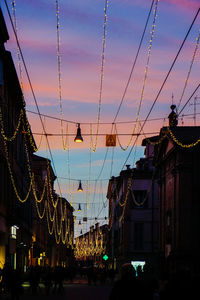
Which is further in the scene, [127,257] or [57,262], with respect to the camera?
[57,262]

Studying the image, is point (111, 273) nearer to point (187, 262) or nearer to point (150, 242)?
point (150, 242)

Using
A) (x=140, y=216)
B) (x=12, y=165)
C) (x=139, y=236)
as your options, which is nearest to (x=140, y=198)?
(x=140, y=216)

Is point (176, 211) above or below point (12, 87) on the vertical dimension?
below

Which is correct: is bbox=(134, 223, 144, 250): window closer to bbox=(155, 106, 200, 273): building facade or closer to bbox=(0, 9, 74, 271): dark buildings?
bbox=(0, 9, 74, 271): dark buildings

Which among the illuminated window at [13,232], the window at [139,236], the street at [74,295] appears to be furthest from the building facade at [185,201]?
the window at [139,236]

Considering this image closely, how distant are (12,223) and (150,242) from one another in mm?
34138

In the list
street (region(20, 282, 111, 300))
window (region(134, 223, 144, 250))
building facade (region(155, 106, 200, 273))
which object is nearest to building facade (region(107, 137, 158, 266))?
window (region(134, 223, 144, 250))

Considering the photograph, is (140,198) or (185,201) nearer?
(185,201)

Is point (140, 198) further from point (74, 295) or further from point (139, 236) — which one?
point (74, 295)

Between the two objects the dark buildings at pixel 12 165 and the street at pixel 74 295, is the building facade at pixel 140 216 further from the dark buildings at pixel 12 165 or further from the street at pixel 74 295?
the street at pixel 74 295

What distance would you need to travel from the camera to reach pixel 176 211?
173ft

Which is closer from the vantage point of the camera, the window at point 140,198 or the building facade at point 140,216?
the building facade at point 140,216

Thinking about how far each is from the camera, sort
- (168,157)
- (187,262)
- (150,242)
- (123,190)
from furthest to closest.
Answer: (123,190)
(150,242)
(168,157)
(187,262)

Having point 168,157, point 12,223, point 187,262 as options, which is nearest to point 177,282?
point 12,223
